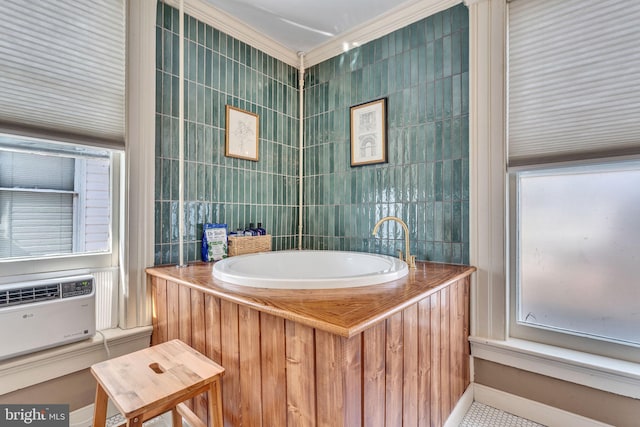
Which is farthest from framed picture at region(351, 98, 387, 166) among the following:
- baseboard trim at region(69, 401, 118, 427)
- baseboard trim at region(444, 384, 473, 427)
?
baseboard trim at region(69, 401, 118, 427)

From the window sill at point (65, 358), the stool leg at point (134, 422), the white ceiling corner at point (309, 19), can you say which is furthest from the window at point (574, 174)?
the window sill at point (65, 358)

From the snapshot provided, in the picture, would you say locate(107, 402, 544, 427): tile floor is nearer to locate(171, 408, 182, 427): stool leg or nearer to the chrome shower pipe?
locate(171, 408, 182, 427): stool leg

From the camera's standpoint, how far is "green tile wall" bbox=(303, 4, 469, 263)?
1857 millimetres

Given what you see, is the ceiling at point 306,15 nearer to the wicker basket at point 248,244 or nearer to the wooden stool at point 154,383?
the wicker basket at point 248,244

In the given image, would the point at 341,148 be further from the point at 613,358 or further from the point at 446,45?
the point at 613,358

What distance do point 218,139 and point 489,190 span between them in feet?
5.87

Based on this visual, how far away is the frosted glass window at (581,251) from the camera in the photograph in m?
1.44

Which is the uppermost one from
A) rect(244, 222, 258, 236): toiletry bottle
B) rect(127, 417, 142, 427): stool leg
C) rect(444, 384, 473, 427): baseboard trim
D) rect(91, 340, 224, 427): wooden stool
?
rect(244, 222, 258, 236): toiletry bottle

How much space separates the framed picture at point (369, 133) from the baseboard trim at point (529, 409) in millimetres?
1567

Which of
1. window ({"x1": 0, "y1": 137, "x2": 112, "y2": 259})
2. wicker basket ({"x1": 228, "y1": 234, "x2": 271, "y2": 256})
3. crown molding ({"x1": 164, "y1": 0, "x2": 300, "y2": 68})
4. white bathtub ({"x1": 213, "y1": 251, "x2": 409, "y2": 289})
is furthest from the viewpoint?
wicker basket ({"x1": 228, "y1": 234, "x2": 271, "y2": 256})

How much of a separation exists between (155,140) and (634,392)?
273 centimetres

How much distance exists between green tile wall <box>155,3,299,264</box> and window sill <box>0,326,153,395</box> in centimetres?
44

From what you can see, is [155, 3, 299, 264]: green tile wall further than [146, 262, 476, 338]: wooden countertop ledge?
Yes

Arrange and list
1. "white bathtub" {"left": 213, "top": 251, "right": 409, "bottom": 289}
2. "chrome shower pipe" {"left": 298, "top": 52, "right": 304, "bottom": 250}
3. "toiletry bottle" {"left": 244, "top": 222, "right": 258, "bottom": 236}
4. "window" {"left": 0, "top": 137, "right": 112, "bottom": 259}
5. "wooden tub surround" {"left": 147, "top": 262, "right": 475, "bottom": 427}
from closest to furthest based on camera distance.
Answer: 1. "wooden tub surround" {"left": 147, "top": 262, "right": 475, "bottom": 427}
2. "white bathtub" {"left": 213, "top": 251, "right": 409, "bottom": 289}
3. "window" {"left": 0, "top": 137, "right": 112, "bottom": 259}
4. "toiletry bottle" {"left": 244, "top": 222, "right": 258, "bottom": 236}
5. "chrome shower pipe" {"left": 298, "top": 52, "right": 304, "bottom": 250}
